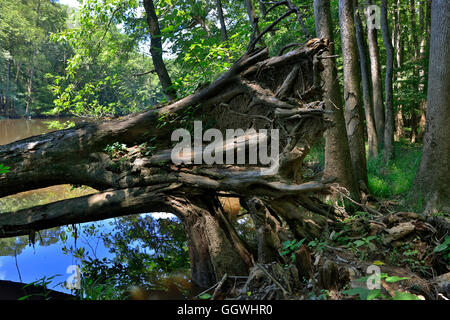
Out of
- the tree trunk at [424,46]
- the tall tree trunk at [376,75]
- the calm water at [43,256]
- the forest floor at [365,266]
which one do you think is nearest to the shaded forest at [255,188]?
the forest floor at [365,266]

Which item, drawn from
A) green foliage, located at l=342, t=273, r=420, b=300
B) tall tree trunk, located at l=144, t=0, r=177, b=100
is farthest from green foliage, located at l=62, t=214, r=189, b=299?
tall tree trunk, located at l=144, t=0, r=177, b=100

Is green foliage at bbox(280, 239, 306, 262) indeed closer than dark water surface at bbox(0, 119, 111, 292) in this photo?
Yes

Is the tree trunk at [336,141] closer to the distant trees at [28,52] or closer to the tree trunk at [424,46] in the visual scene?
the tree trunk at [424,46]

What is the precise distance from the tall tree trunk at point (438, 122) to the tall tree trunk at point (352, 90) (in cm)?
114

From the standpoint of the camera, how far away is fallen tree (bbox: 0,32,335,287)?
365 cm

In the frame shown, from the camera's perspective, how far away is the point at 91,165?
4.80 metres

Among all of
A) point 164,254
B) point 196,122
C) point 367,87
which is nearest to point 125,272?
point 164,254

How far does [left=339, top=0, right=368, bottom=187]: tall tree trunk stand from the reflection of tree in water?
5833 millimetres

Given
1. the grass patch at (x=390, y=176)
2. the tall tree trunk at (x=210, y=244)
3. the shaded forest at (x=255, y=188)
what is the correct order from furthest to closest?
1. the grass patch at (x=390, y=176)
2. the tall tree trunk at (x=210, y=244)
3. the shaded forest at (x=255, y=188)

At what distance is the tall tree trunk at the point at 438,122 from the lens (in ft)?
14.2

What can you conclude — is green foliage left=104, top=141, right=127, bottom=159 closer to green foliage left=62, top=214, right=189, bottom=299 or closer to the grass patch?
green foliage left=62, top=214, right=189, bottom=299

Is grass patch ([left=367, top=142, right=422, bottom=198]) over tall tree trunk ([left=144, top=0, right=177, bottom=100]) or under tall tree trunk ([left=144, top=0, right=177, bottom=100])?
under

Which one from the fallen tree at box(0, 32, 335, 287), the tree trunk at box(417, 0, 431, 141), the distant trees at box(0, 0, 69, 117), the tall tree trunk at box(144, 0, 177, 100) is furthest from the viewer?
the distant trees at box(0, 0, 69, 117)

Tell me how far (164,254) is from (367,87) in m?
8.40
